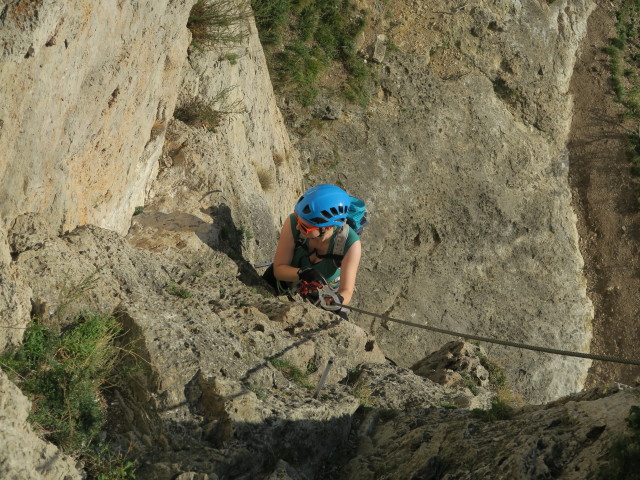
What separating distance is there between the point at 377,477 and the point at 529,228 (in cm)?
1247

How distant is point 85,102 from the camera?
683cm

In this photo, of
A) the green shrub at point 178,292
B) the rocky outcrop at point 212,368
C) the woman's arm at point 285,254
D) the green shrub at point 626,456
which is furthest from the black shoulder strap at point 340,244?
the green shrub at point 626,456

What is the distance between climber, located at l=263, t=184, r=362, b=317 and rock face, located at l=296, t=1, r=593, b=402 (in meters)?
6.66

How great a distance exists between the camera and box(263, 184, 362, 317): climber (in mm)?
7891

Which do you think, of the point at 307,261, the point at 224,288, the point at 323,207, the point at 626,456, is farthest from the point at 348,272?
the point at 626,456

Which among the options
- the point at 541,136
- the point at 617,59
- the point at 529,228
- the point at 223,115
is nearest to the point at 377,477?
the point at 223,115

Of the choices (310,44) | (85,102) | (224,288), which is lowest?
(224,288)

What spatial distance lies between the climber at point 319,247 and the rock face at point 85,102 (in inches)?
71.6

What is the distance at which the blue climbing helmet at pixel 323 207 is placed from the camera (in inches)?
308

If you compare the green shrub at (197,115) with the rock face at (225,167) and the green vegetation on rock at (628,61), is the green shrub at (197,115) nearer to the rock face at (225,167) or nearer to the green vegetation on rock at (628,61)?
the rock face at (225,167)

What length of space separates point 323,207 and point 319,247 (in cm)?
62

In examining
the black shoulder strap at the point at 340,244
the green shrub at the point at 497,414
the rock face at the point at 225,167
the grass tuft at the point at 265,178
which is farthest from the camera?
the grass tuft at the point at 265,178

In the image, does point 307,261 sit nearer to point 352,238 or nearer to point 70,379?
point 352,238

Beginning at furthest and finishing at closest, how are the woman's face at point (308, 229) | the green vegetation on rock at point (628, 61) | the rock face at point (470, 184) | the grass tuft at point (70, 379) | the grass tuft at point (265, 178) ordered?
the green vegetation on rock at point (628, 61) < the rock face at point (470, 184) < the grass tuft at point (265, 178) < the woman's face at point (308, 229) < the grass tuft at point (70, 379)
